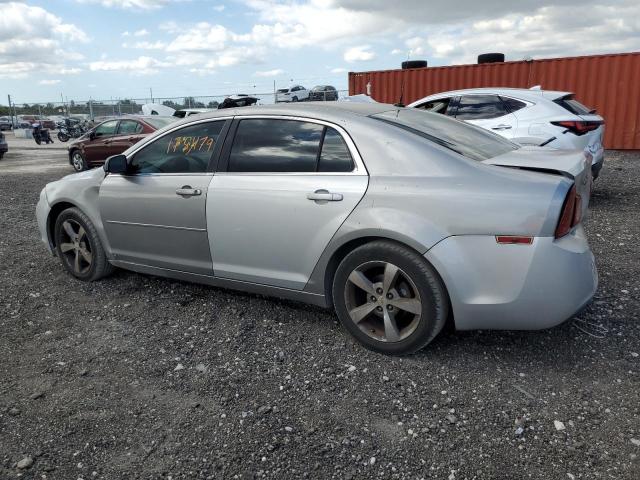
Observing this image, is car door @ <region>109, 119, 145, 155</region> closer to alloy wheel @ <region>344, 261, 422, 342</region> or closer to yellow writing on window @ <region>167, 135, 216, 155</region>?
yellow writing on window @ <region>167, 135, 216, 155</region>

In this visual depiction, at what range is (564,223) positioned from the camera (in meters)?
2.79

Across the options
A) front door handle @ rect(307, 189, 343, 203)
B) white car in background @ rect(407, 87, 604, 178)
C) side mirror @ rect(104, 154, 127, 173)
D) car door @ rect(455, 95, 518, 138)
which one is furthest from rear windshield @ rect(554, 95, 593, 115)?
side mirror @ rect(104, 154, 127, 173)

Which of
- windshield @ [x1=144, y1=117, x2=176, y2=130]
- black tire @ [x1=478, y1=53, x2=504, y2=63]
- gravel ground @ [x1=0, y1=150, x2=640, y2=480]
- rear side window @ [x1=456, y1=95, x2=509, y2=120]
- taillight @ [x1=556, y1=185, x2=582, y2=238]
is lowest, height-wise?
gravel ground @ [x1=0, y1=150, x2=640, y2=480]

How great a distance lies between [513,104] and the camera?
294 inches

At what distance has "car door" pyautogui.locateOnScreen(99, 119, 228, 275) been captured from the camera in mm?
3803

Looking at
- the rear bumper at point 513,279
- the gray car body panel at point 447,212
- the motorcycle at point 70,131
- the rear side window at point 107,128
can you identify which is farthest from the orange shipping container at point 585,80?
the motorcycle at point 70,131

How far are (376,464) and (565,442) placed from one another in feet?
2.99

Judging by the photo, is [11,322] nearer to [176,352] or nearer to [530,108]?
[176,352]

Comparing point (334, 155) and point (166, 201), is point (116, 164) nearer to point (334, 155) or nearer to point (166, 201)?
point (166, 201)

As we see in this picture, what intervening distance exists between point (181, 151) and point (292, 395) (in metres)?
2.09

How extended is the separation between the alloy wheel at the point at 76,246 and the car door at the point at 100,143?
28.3 ft

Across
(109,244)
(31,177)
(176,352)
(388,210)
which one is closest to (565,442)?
(388,210)

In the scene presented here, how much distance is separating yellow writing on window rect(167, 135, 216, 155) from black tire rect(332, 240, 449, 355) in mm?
1424

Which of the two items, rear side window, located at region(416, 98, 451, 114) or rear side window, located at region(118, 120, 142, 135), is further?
rear side window, located at region(118, 120, 142, 135)
